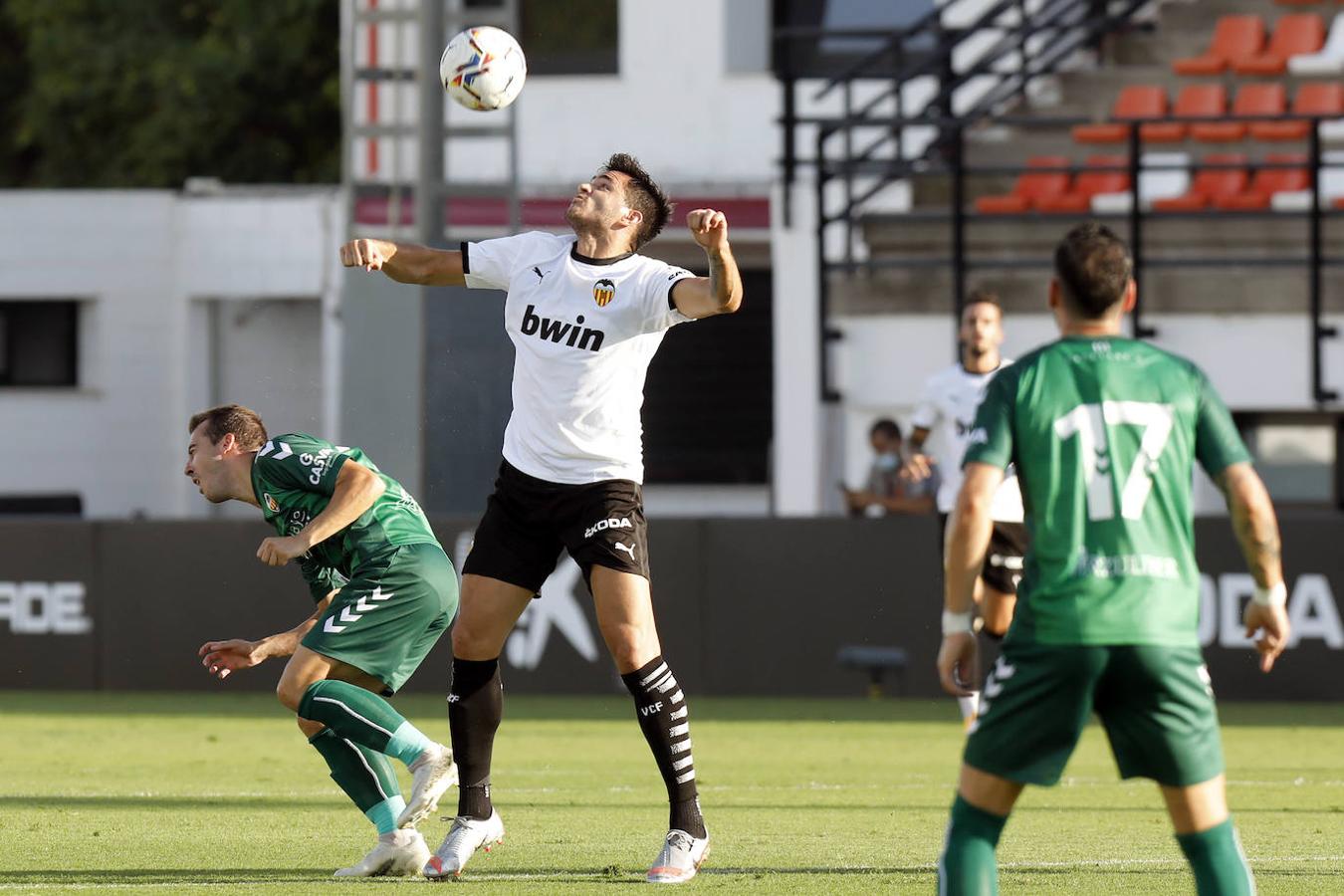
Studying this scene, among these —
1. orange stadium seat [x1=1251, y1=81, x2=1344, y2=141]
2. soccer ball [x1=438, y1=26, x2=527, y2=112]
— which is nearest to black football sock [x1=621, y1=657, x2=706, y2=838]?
soccer ball [x1=438, y1=26, x2=527, y2=112]

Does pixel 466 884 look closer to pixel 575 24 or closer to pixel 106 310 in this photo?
pixel 575 24

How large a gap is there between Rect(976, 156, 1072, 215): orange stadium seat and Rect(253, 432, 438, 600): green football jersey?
1233 centimetres

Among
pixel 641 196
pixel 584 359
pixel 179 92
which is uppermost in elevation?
pixel 179 92

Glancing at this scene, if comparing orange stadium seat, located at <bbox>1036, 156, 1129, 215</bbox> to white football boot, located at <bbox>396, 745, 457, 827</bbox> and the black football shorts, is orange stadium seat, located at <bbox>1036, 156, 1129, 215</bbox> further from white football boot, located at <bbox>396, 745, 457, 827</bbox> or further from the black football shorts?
white football boot, located at <bbox>396, 745, 457, 827</bbox>

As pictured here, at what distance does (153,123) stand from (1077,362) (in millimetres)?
35713

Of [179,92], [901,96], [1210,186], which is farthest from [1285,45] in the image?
[179,92]

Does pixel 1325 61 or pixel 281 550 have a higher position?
pixel 1325 61

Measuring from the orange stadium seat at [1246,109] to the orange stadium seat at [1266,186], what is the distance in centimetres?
51

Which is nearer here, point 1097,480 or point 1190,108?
point 1097,480

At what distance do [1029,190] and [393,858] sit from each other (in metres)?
14.3

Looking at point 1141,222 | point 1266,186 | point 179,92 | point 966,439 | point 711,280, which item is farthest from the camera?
point 179,92

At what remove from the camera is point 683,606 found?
15664 millimetres

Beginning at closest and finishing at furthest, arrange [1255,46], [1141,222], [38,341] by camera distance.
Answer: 1. [1141,222]
2. [1255,46]
3. [38,341]

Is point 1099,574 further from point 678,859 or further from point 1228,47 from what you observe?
point 1228,47
